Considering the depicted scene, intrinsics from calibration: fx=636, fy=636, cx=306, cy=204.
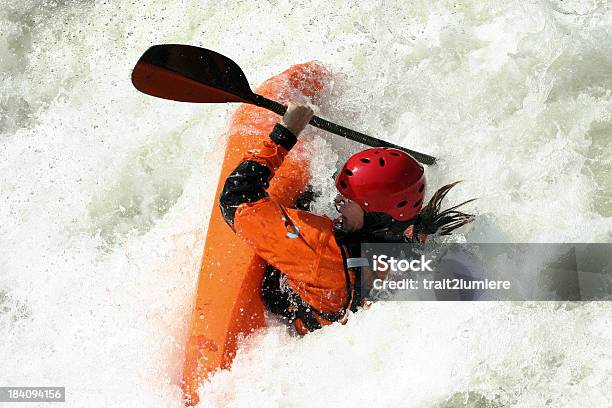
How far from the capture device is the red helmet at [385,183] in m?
2.53

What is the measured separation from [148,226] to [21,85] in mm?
2236

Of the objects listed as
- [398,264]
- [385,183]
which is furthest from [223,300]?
[385,183]

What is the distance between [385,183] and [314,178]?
936mm

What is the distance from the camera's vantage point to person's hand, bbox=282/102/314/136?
2623 millimetres

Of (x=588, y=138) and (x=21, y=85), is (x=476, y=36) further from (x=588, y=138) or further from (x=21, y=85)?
(x=21, y=85)

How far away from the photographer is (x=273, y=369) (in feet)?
9.25

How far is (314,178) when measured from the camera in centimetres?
341

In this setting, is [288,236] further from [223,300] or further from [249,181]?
[223,300]

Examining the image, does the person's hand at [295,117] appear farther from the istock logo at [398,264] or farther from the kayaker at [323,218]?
the istock logo at [398,264]

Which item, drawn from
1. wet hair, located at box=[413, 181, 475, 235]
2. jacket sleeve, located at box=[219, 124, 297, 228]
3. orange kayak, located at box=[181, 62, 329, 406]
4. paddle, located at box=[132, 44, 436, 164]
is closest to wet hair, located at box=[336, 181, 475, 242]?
wet hair, located at box=[413, 181, 475, 235]

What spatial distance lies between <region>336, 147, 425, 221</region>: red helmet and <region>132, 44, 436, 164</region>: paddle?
55 cm

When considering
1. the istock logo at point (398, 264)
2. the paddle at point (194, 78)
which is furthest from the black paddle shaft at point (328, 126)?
the istock logo at point (398, 264)

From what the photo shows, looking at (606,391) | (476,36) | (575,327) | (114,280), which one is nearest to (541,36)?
(476,36)

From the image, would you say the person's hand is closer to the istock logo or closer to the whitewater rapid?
the istock logo
